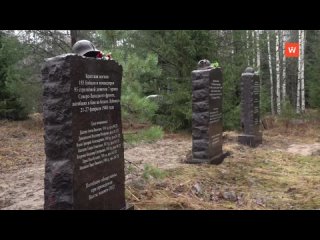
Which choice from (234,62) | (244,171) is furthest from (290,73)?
(244,171)

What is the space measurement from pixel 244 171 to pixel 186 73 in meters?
6.24

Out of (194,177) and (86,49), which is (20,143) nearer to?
(194,177)

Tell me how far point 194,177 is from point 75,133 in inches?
157

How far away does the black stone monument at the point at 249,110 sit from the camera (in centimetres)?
1279

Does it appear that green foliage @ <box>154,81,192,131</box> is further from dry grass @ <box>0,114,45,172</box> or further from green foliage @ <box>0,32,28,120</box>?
green foliage @ <box>0,32,28,120</box>

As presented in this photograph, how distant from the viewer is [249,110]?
12969 mm

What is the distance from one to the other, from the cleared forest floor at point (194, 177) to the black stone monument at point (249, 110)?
411mm

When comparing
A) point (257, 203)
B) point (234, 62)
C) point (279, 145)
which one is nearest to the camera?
point (257, 203)

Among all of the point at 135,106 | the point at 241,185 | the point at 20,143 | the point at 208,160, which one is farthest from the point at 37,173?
the point at 20,143

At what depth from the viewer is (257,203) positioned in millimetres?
6590

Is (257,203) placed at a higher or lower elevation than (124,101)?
lower

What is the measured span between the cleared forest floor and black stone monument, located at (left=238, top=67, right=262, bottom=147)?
41 centimetres

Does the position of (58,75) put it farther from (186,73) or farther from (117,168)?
(186,73)

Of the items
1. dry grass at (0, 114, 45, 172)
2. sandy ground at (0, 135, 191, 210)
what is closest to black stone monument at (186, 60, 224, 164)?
sandy ground at (0, 135, 191, 210)
